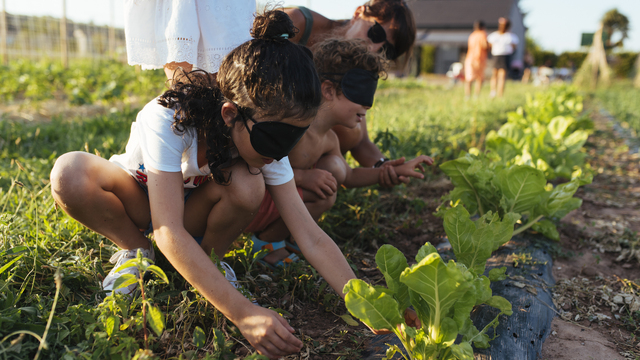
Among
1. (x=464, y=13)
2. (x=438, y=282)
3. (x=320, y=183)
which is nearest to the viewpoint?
(x=438, y=282)

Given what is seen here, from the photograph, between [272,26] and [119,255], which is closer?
[272,26]

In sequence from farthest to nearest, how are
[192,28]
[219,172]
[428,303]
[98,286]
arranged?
[192,28] < [98,286] < [219,172] < [428,303]

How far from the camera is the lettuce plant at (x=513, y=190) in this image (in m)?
2.13

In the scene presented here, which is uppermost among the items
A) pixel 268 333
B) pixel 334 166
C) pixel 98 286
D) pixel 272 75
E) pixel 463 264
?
pixel 272 75

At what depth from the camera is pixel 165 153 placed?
55.6 inches

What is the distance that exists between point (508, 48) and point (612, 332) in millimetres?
9161

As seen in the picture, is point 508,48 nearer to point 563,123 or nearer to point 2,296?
point 563,123

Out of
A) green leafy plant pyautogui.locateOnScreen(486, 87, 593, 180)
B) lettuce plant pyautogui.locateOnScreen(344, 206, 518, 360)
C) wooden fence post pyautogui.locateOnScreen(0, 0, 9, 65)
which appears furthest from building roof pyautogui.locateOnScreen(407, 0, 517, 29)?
lettuce plant pyautogui.locateOnScreen(344, 206, 518, 360)

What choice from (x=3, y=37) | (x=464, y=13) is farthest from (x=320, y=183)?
(x=464, y=13)

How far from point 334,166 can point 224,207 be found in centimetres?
74

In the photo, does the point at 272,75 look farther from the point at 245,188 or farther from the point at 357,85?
the point at 357,85

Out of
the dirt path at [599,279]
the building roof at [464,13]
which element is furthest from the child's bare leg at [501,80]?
the building roof at [464,13]

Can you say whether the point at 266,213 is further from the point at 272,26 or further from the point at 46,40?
the point at 46,40

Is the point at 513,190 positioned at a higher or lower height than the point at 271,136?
lower
